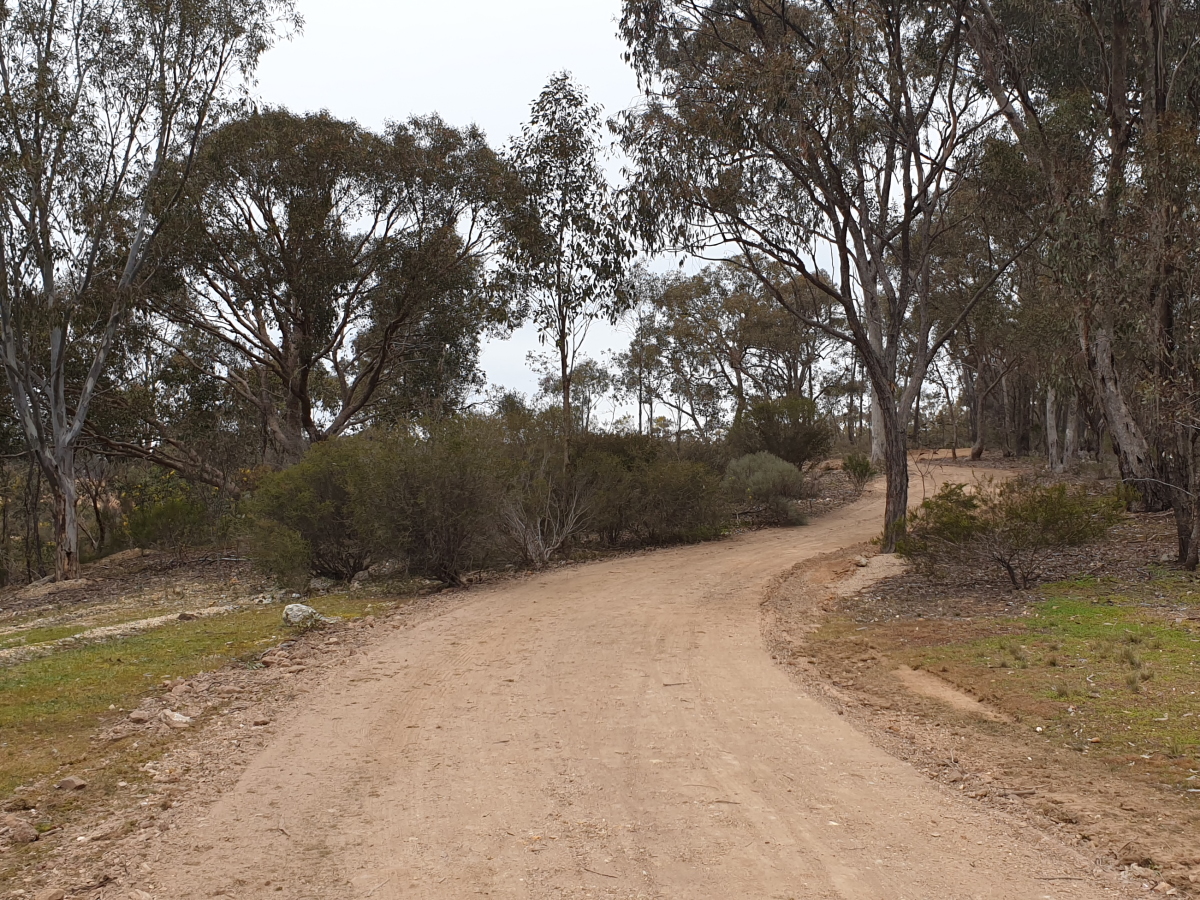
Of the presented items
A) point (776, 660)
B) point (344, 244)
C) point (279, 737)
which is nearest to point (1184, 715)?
point (776, 660)

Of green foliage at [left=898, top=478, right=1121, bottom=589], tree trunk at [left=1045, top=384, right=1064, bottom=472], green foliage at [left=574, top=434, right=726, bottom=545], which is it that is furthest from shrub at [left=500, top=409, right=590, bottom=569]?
tree trunk at [left=1045, top=384, right=1064, bottom=472]

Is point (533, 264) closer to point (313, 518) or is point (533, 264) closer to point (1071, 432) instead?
point (313, 518)

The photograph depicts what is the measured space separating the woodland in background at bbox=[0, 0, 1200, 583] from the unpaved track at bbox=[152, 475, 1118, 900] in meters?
6.95

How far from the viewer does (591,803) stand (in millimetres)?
4887

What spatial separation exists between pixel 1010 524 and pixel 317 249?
63.3 ft

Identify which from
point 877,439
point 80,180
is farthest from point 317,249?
point 877,439

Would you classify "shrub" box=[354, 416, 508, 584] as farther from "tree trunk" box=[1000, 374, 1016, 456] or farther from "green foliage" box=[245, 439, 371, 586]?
"tree trunk" box=[1000, 374, 1016, 456]

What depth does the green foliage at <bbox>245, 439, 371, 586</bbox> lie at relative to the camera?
1517 cm

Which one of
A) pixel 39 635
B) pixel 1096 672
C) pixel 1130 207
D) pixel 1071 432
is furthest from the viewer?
pixel 1071 432

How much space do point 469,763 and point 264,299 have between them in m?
22.3

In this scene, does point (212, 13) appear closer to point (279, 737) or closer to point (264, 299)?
point (264, 299)

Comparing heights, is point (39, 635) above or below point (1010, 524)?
below

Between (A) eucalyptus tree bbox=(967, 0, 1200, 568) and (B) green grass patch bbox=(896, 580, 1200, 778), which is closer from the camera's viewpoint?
(B) green grass patch bbox=(896, 580, 1200, 778)

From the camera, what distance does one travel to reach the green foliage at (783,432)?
30078mm
